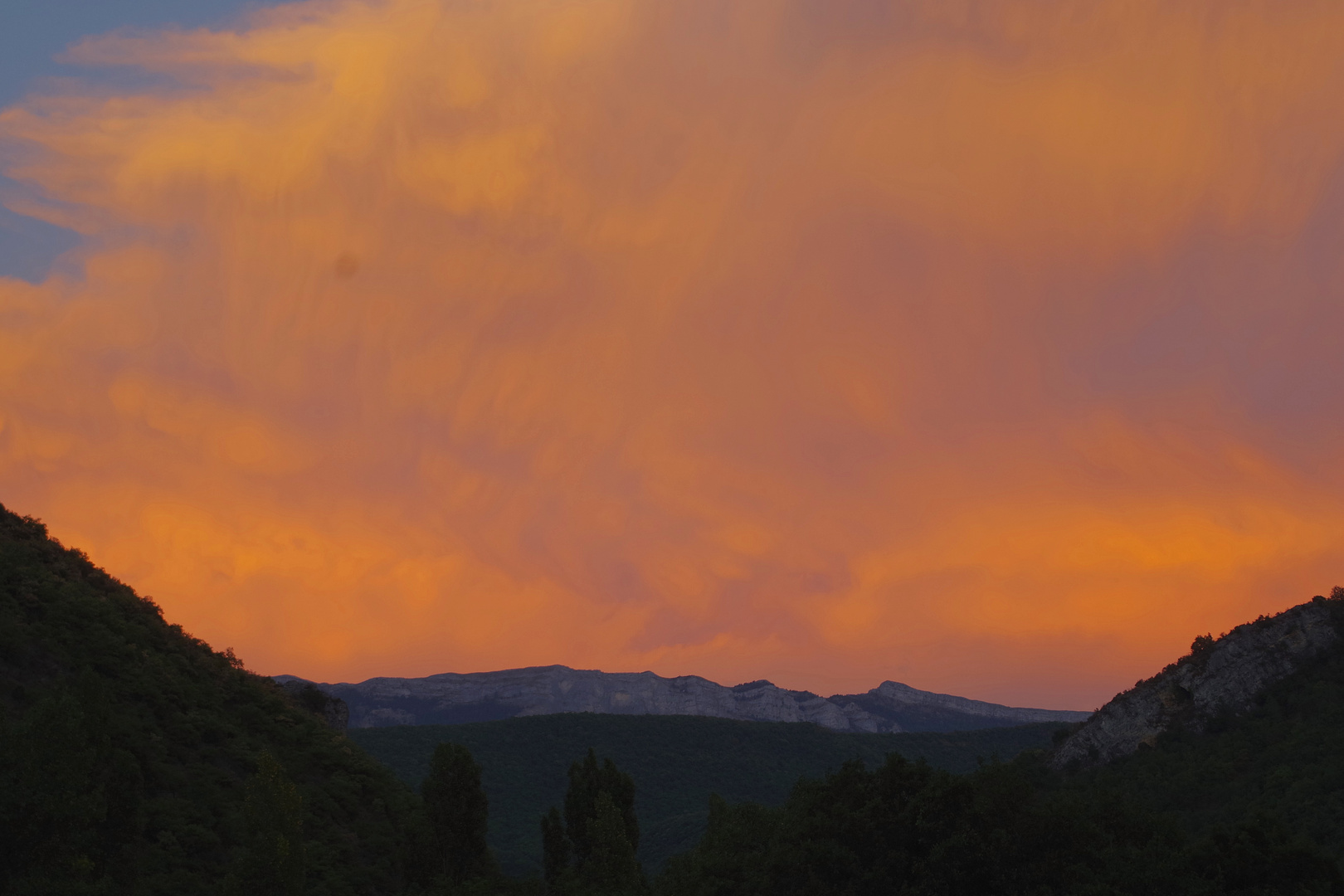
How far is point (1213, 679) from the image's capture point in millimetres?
86625

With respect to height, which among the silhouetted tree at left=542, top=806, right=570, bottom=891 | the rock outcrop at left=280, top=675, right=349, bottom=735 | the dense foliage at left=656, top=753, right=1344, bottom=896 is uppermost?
the rock outcrop at left=280, top=675, right=349, bottom=735

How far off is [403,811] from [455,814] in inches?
367

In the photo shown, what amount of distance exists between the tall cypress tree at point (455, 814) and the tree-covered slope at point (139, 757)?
323cm

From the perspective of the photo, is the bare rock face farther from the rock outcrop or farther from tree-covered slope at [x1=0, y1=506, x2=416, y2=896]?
the rock outcrop

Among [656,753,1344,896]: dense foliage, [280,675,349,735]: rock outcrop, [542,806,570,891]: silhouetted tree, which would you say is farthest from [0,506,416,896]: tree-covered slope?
[656,753,1344,896]: dense foliage

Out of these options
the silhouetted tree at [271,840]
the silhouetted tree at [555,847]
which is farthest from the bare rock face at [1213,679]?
the silhouetted tree at [271,840]

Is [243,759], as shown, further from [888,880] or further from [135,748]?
[888,880]

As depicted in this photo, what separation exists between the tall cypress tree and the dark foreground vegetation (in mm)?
93

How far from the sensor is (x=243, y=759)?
181ft

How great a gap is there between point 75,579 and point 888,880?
50330 mm

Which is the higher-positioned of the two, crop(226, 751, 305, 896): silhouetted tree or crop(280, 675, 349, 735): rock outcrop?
crop(280, 675, 349, 735): rock outcrop

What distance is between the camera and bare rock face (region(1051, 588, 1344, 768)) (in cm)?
8412

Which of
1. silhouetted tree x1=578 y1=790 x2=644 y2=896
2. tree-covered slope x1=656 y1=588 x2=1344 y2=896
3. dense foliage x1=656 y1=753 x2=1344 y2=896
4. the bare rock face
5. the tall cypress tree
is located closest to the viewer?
dense foliage x1=656 y1=753 x2=1344 y2=896

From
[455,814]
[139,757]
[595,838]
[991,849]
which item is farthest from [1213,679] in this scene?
[139,757]
